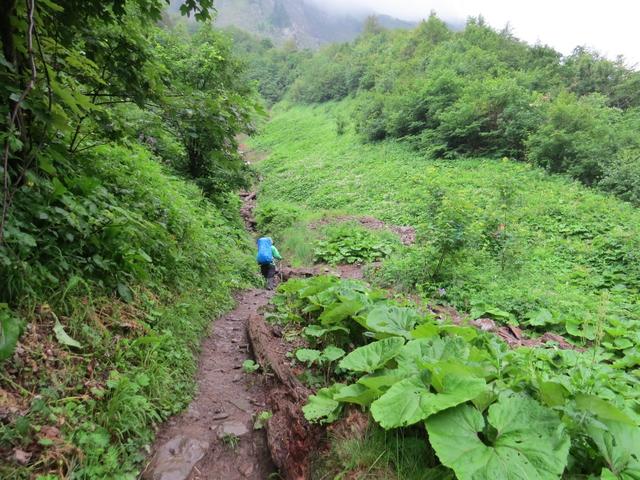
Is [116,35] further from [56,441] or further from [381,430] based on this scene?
[381,430]

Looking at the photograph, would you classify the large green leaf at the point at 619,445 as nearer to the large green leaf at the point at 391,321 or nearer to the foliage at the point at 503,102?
the large green leaf at the point at 391,321

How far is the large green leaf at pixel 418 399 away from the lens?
228 cm

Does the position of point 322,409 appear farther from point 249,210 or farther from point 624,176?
point 249,210

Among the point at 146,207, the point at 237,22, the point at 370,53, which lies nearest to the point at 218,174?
the point at 146,207

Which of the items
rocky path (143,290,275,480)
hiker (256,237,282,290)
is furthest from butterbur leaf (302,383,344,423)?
hiker (256,237,282,290)

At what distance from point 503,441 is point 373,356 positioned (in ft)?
4.03

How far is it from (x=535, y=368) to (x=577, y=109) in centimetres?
1795

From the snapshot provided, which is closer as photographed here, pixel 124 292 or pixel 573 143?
pixel 124 292

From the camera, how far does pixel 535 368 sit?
11.0 feet

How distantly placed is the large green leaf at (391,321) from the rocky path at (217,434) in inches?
55.2

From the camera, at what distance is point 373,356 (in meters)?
3.22

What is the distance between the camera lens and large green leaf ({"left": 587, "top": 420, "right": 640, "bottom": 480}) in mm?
1971

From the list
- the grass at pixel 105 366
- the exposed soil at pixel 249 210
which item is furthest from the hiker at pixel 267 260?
the exposed soil at pixel 249 210

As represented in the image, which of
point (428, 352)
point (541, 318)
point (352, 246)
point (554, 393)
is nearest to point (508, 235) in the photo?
point (541, 318)
